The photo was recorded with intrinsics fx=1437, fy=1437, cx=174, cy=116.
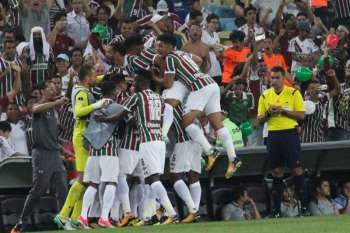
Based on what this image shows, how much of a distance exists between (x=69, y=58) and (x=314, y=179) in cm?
466

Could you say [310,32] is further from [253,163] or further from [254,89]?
[253,163]

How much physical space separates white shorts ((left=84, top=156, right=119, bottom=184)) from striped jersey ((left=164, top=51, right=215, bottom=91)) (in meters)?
1.41

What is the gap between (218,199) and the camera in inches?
878

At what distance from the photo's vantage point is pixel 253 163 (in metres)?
22.6

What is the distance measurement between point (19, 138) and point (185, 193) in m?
3.58

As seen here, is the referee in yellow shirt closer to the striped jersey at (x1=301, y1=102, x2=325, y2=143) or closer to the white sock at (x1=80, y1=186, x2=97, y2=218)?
the striped jersey at (x1=301, y1=102, x2=325, y2=143)

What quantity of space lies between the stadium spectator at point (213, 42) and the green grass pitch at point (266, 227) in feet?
21.9

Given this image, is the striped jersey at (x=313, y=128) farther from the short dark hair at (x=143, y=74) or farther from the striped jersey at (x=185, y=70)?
the short dark hair at (x=143, y=74)

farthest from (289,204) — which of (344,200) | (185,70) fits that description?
(185,70)

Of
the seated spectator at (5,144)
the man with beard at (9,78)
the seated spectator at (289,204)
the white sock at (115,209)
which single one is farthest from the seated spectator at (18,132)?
the seated spectator at (289,204)

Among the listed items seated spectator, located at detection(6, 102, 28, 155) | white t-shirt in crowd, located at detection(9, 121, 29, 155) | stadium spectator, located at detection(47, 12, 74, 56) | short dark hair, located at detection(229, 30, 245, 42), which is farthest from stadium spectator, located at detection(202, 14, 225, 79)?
white t-shirt in crowd, located at detection(9, 121, 29, 155)

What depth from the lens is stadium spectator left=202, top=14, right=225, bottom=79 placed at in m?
25.6

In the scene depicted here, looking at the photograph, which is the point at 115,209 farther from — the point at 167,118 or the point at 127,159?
the point at 167,118

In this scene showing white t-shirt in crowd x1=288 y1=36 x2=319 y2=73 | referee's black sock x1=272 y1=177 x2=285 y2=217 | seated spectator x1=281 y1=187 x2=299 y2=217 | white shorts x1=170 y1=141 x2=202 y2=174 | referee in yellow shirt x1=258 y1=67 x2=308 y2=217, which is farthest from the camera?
white t-shirt in crowd x1=288 y1=36 x2=319 y2=73
